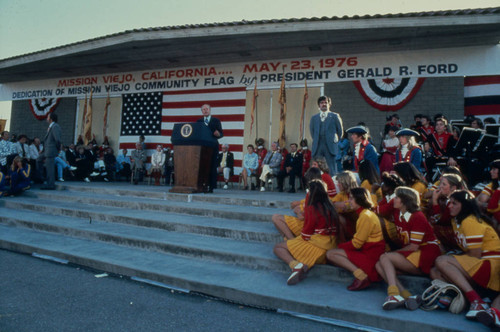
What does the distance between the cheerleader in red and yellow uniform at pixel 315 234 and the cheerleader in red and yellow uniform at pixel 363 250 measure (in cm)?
18

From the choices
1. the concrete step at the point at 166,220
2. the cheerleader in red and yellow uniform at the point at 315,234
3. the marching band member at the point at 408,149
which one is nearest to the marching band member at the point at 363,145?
the marching band member at the point at 408,149

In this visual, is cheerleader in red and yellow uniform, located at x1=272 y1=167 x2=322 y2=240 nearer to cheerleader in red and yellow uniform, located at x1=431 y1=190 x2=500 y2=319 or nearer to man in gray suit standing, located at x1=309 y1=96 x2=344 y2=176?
cheerleader in red and yellow uniform, located at x1=431 y1=190 x2=500 y2=319

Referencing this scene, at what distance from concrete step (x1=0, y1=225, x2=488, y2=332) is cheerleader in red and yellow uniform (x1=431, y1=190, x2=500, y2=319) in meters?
0.26

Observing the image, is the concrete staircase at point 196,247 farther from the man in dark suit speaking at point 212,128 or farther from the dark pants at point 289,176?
the dark pants at point 289,176

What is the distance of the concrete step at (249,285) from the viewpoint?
115 inches

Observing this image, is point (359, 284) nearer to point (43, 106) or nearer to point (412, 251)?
point (412, 251)

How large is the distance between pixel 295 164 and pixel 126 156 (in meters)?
6.45

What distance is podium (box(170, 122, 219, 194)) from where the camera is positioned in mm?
7230

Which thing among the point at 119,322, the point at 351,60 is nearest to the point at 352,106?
the point at 351,60

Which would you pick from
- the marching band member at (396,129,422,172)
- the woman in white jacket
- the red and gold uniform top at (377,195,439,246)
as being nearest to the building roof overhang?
the woman in white jacket

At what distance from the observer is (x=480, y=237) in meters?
3.18

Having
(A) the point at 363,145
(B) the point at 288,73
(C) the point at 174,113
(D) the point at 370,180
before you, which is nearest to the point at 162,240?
(D) the point at 370,180

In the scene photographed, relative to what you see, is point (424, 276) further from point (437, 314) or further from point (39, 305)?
point (39, 305)

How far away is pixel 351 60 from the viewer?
9867 millimetres
